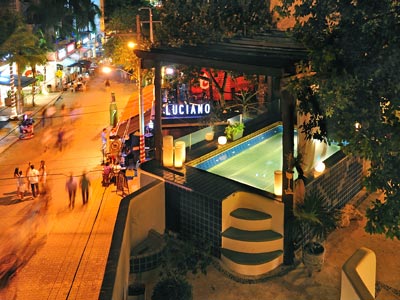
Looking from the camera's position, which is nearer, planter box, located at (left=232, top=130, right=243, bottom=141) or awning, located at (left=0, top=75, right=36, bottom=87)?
planter box, located at (left=232, top=130, right=243, bottom=141)

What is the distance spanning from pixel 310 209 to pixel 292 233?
908mm

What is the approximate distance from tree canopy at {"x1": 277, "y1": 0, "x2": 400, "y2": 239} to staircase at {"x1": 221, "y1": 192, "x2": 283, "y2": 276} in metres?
4.57

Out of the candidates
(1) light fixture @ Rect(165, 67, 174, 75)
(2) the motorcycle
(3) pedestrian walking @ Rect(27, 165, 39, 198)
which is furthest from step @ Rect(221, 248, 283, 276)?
(1) light fixture @ Rect(165, 67, 174, 75)

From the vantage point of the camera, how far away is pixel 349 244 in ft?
44.5

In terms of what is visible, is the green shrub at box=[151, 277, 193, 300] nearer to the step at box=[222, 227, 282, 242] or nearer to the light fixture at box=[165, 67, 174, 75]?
the step at box=[222, 227, 282, 242]

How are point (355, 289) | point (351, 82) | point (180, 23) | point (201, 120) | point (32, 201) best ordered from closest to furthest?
1. point (351, 82)
2. point (355, 289)
3. point (32, 201)
4. point (201, 120)
5. point (180, 23)

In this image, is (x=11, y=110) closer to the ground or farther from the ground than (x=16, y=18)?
closer to the ground

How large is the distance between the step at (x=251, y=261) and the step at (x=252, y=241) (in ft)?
0.35

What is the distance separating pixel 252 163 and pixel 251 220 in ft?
12.4

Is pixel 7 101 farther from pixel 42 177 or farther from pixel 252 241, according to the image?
pixel 252 241

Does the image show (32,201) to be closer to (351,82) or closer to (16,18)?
(351,82)

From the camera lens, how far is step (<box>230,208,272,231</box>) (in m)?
12.7

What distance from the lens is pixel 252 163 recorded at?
1612 cm

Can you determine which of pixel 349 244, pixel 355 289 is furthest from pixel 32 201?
pixel 355 289
